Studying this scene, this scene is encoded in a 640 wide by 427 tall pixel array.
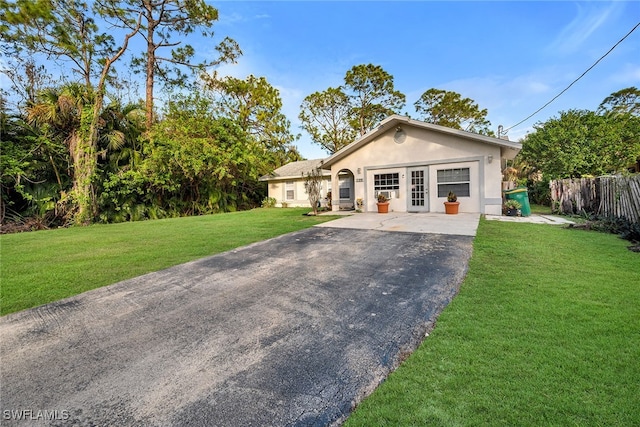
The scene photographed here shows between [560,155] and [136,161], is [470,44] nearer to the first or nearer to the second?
[560,155]

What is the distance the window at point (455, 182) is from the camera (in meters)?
11.1

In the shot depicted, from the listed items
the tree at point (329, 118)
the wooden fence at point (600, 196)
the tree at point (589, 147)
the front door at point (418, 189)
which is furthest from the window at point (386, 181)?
the tree at point (329, 118)

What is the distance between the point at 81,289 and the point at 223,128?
1375cm

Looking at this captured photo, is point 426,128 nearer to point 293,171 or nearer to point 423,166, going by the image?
point 423,166

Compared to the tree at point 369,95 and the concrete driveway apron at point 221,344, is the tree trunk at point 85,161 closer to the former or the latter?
the concrete driveway apron at point 221,344

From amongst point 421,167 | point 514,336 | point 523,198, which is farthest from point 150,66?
point 514,336

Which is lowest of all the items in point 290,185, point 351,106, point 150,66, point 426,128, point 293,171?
point 290,185

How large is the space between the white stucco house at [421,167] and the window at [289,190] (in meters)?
6.48

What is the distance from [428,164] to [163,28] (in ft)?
57.6

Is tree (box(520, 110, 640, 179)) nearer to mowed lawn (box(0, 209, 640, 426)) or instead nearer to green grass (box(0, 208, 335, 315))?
mowed lawn (box(0, 209, 640, 426))

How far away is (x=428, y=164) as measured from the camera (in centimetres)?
1173


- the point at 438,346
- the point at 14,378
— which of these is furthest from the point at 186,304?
the point at 438,346

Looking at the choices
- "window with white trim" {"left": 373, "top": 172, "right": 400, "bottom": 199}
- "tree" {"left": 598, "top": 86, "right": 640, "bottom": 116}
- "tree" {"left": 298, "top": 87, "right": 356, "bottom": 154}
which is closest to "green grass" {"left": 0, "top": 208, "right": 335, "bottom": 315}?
"window with white trim" {"left": 373, "top": 172, "right": 400, "bottom": 199}

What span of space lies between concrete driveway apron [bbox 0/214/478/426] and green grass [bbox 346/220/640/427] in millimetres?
235
